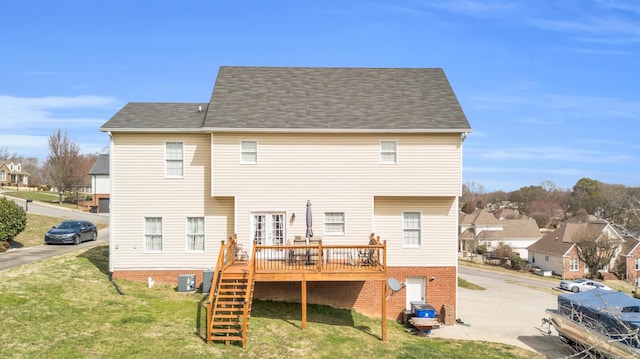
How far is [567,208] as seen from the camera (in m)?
110

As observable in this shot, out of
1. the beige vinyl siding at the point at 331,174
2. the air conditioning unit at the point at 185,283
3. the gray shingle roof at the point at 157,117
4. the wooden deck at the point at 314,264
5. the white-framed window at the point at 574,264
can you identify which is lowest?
the white-framed window at the point at 574,264

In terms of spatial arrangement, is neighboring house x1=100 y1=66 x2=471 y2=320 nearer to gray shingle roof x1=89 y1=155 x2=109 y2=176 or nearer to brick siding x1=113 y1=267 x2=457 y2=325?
brick siding x1=113 y1=267 x2=457 y2=325

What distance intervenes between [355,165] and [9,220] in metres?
19.4

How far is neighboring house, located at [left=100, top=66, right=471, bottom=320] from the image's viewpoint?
19266 millimetres

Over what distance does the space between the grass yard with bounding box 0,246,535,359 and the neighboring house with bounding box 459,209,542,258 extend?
53235 mm

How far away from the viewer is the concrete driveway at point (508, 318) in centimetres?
1847

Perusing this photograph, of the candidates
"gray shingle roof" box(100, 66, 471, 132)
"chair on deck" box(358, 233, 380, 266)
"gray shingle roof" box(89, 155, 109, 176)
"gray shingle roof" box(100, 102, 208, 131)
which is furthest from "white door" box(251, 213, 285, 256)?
"gray shingle roof" box(89, 155, 109, 176)

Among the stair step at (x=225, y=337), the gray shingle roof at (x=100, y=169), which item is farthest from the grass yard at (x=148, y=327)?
the gray shingle roof at (x=100, y=169)

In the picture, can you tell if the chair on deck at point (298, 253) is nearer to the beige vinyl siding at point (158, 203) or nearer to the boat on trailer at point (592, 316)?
the beige vinyl siding at point (158, 203)

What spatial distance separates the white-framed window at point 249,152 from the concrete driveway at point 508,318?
1029 centimetres

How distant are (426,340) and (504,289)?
22392 mm

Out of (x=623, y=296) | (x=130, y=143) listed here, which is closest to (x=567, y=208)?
(x=623, y=296)

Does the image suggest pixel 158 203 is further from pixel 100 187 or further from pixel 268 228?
pixel 100 187

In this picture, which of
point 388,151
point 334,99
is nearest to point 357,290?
point 388,151
